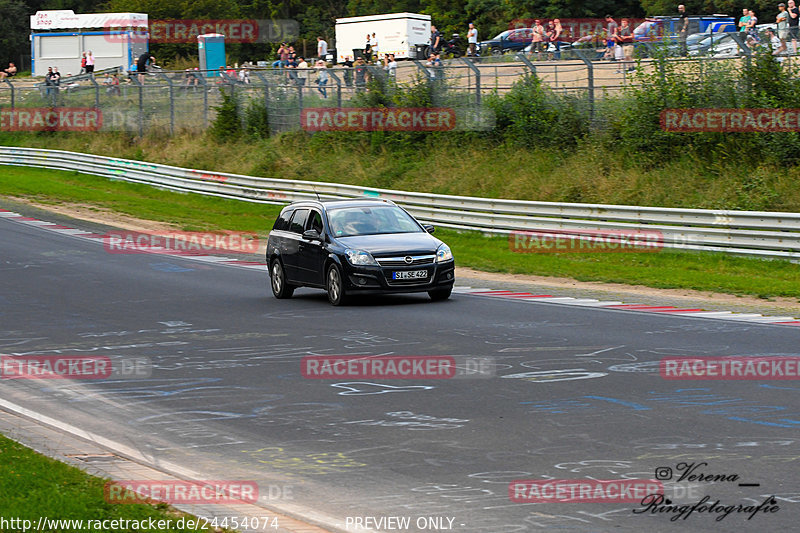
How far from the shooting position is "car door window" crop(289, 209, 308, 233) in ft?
60.9

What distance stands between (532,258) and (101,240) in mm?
12287

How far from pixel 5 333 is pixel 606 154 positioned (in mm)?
18743

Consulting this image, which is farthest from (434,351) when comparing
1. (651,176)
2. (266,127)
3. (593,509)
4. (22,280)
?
(266,127)

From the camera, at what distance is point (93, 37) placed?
61.2 m

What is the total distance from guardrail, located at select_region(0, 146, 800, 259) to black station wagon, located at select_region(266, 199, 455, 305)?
2.40 m

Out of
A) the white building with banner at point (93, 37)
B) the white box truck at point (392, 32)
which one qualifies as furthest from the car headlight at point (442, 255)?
the white building with banner at point (93, 37)

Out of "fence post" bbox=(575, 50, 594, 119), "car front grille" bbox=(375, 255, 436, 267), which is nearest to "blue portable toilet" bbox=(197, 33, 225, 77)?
"fence post" bbox=(575, 50, 594, 119)

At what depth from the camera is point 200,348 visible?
1342cm
